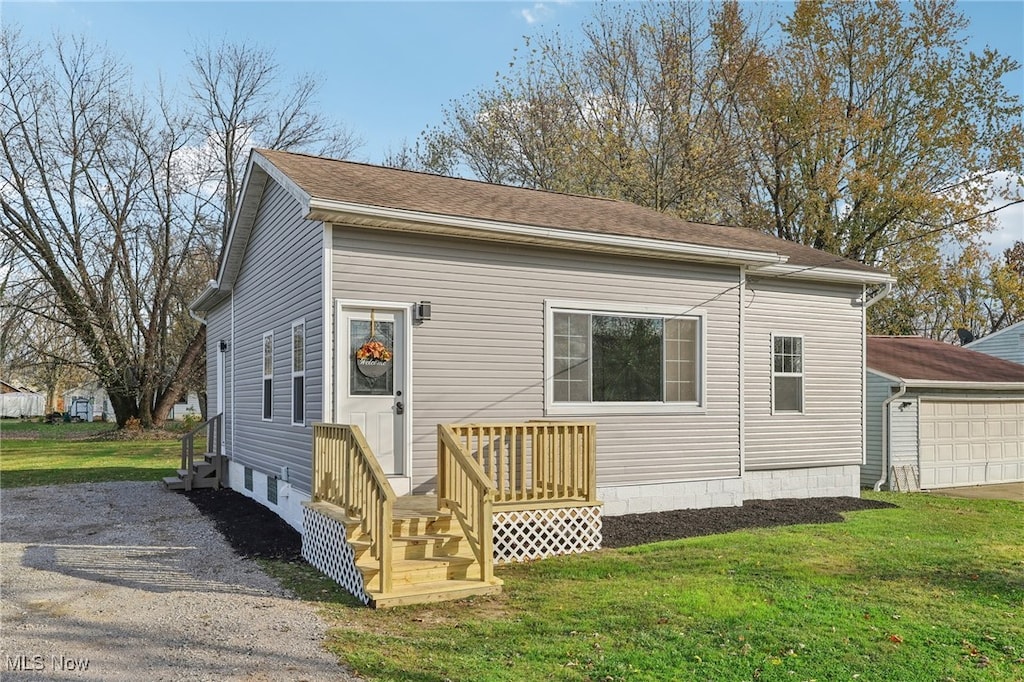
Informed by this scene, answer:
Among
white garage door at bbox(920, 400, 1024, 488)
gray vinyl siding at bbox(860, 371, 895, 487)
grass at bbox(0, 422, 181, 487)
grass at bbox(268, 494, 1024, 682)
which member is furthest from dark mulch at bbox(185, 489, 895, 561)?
grass at bbox(0, 422, 181, 487)

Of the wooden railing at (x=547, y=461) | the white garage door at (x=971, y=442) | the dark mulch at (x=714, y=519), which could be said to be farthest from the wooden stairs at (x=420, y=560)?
the white garage door at (x=971, y=442)

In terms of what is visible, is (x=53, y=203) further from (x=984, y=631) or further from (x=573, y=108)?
(x=984, y=631)

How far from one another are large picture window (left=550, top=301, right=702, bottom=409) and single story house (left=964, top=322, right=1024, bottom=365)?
17283 millimetres

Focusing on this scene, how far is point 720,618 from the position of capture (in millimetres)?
5895

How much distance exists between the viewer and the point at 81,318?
81.0 feet

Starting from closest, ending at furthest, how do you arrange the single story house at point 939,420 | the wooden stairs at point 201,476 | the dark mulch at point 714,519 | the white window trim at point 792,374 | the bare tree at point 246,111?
the dark mulch at point 714,519
the white window trim at point 792,374
the wooden stairs at point 201,476
the single story house at point 939,420
the bare tree at point 246,111

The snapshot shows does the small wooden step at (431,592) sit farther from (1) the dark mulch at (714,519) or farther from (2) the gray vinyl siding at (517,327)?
(1) the dark mulch at (714,519)

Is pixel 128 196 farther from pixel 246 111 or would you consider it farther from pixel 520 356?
pixel 520 356

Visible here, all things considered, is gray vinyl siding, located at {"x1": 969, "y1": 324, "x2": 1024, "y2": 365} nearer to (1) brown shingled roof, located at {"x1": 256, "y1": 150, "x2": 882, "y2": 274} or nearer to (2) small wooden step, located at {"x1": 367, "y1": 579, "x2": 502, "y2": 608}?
(1) brown shingled roof, located at {"x1": 256, "y1": 150, "x2": 882, "y2": 274}

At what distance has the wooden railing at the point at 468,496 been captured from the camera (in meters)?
6.68

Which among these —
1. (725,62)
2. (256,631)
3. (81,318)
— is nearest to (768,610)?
(256,631)

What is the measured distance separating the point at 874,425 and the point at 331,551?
447 inches

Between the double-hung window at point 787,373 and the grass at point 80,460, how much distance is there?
11.7 meters

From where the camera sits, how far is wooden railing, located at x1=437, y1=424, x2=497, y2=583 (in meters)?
6.68
